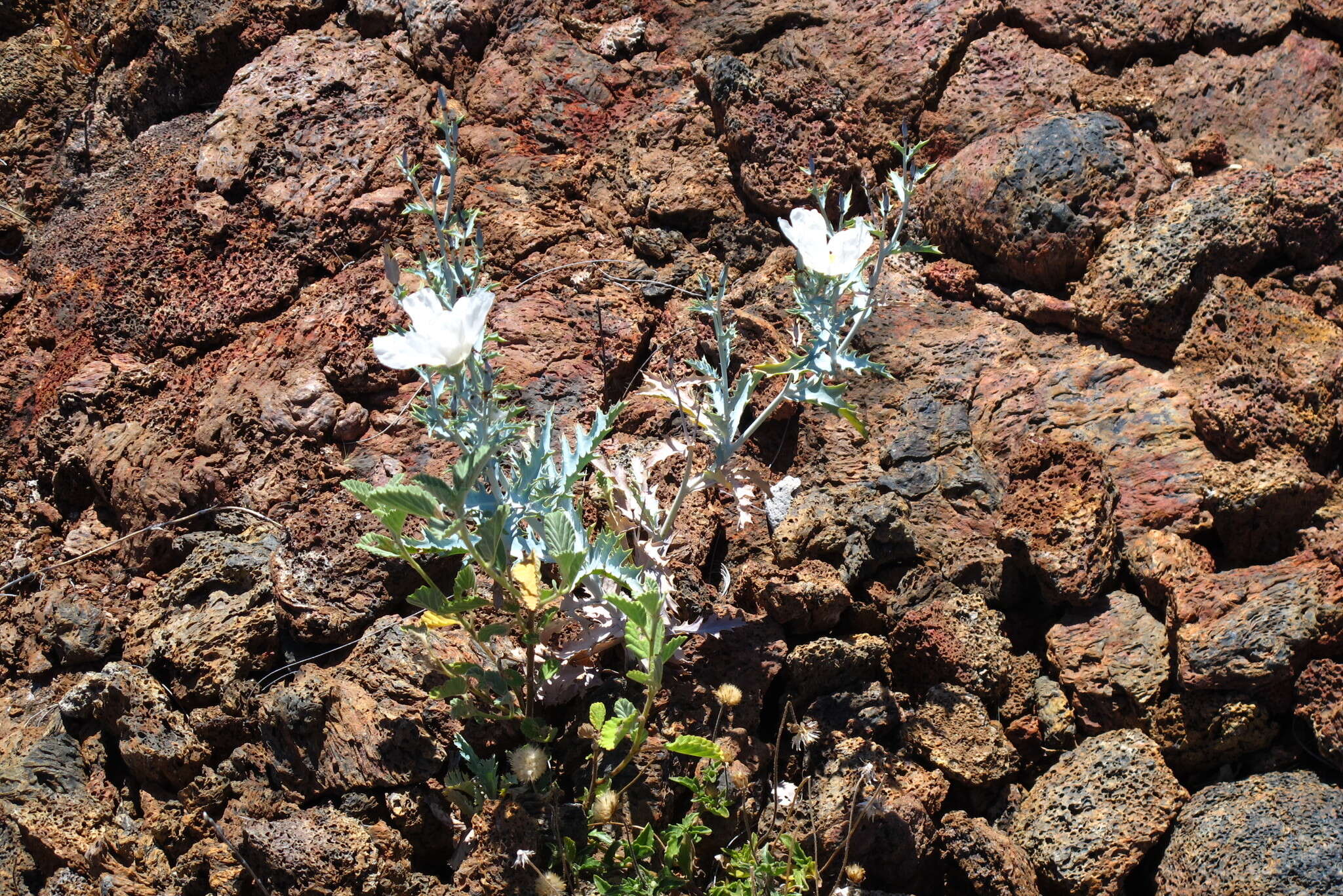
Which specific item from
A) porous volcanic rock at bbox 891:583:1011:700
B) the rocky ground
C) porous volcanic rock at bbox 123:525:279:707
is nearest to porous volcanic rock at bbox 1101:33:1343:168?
the rocky ground

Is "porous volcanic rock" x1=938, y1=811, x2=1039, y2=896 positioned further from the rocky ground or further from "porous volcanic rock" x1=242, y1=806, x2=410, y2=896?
"porous volcanic rock" x1=242, y1=806, x2=410, y2=896

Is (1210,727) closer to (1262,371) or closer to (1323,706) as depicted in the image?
(1323,706)

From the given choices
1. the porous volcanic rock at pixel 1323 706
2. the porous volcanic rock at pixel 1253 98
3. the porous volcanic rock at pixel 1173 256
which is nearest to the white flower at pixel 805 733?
the porous volcanic rock at pixel 1323 706

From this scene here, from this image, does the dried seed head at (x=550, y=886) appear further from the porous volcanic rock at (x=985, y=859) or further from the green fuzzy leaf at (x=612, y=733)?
the porous volcanic rock at (x=985, y=859)

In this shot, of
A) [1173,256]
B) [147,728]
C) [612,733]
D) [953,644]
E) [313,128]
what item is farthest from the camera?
[313,128]

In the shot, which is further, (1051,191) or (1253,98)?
(1253,98)

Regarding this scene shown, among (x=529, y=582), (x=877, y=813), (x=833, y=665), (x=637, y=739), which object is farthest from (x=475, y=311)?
(x=877, y=813)

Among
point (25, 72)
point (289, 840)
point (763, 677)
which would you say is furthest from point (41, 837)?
point (25, 72)
